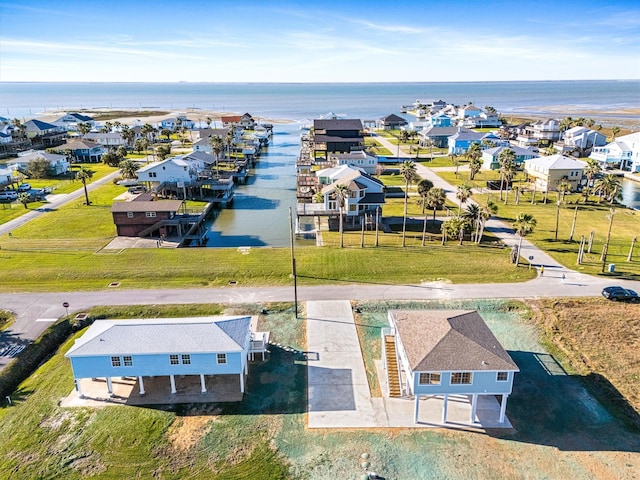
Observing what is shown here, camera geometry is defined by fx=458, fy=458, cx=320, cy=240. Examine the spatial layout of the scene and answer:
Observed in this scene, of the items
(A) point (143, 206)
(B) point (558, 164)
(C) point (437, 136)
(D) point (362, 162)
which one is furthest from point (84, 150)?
(B) point (558, 164)

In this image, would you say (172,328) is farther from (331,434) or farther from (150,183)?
(150,183)

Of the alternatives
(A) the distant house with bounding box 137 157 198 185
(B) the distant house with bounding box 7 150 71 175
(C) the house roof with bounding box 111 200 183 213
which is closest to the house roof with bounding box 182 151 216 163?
(A) the distant house with bounding box 137 157 198 185

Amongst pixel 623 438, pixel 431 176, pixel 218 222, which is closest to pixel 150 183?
pixel 218 222

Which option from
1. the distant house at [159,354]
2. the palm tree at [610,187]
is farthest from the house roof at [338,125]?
the distant house at [159,354]

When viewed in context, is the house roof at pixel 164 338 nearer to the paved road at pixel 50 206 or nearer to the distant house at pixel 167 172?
the paved road at pixel 50 206

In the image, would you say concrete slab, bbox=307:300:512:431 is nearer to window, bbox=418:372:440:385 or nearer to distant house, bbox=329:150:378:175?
window, bbox=418:372:440:385

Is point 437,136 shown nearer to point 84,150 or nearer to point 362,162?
point 362,162
